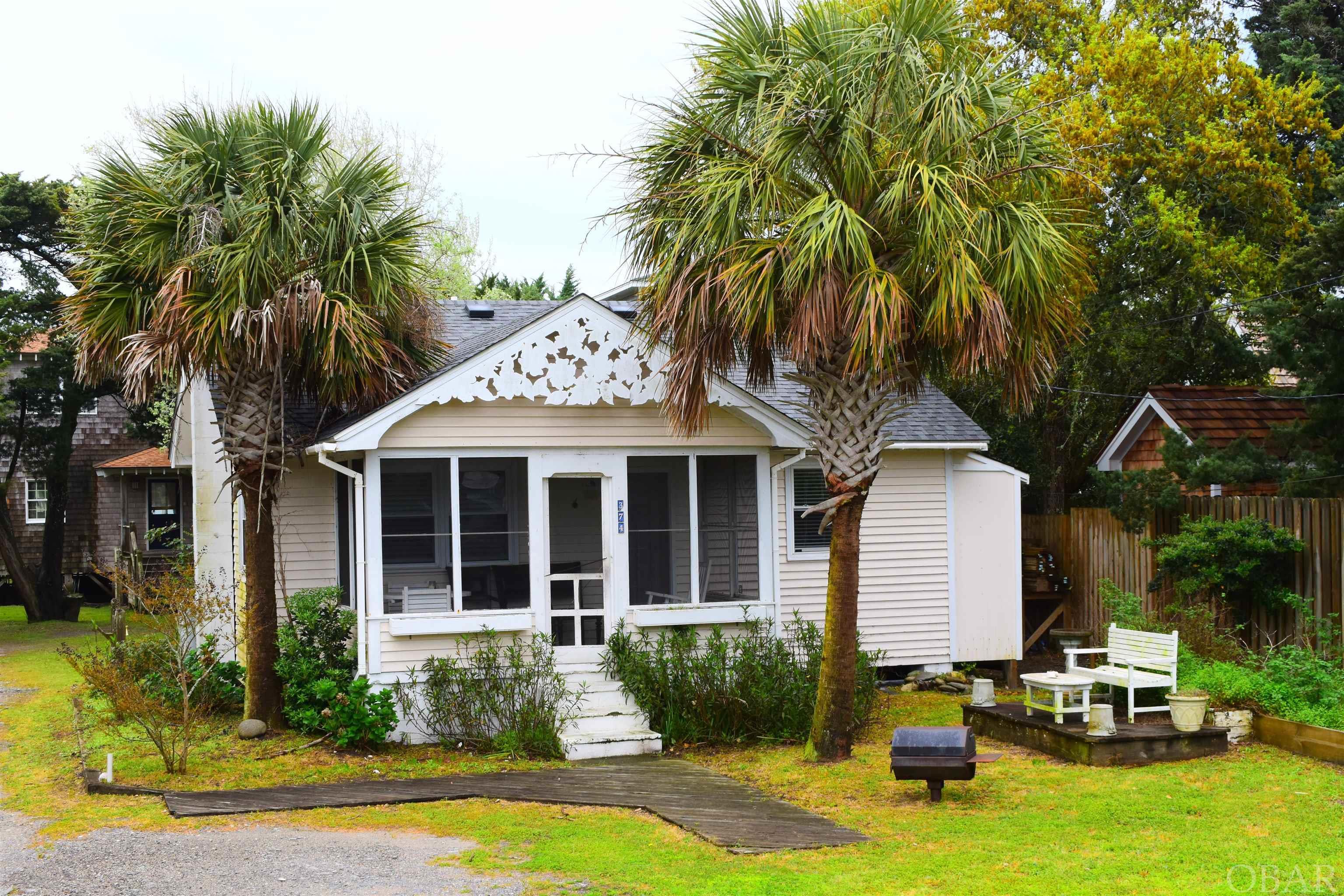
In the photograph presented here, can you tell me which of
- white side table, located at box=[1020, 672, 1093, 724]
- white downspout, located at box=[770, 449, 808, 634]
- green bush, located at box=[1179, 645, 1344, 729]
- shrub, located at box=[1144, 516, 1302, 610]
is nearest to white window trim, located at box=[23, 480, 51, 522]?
white downspout, located at box=[770, 449, 808, 634]

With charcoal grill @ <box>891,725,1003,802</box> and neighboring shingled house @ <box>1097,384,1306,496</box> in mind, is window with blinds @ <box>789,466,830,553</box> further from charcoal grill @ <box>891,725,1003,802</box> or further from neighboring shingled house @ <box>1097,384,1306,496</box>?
charcoal grill @ <box>891,725,1003,802</box>

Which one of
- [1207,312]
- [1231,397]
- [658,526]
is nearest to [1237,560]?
[658,526]

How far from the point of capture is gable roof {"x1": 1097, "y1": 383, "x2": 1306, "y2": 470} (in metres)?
17.8

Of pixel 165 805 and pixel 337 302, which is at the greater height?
pixel 337 302

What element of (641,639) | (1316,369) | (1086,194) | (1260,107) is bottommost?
(641,639)

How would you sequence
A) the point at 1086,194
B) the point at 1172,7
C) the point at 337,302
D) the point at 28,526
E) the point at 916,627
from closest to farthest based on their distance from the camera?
the point at 337,302
the point at 916,627
the point at 1086,194
the point at 1172,7
the point at 28,526

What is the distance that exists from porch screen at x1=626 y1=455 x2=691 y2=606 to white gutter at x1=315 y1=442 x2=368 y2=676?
309 centimetres

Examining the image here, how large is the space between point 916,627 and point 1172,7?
13.6 m

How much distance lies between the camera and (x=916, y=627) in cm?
1533

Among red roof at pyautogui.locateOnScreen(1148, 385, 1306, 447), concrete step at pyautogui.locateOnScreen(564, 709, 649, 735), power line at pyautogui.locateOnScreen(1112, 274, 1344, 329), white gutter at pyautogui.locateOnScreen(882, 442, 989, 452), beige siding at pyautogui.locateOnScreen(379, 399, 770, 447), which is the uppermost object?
power line at pyautogui.locateOnScreen(1112, 274, 1344, 329)

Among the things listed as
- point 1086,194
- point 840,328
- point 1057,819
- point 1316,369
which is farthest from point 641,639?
point 1086,194

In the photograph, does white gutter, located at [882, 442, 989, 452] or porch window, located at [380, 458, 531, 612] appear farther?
white gutter, located at [882, 442, 989, 452]

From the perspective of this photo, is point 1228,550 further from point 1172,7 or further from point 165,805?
point 1172,7

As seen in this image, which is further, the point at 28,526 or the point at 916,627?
the point at 28,526
